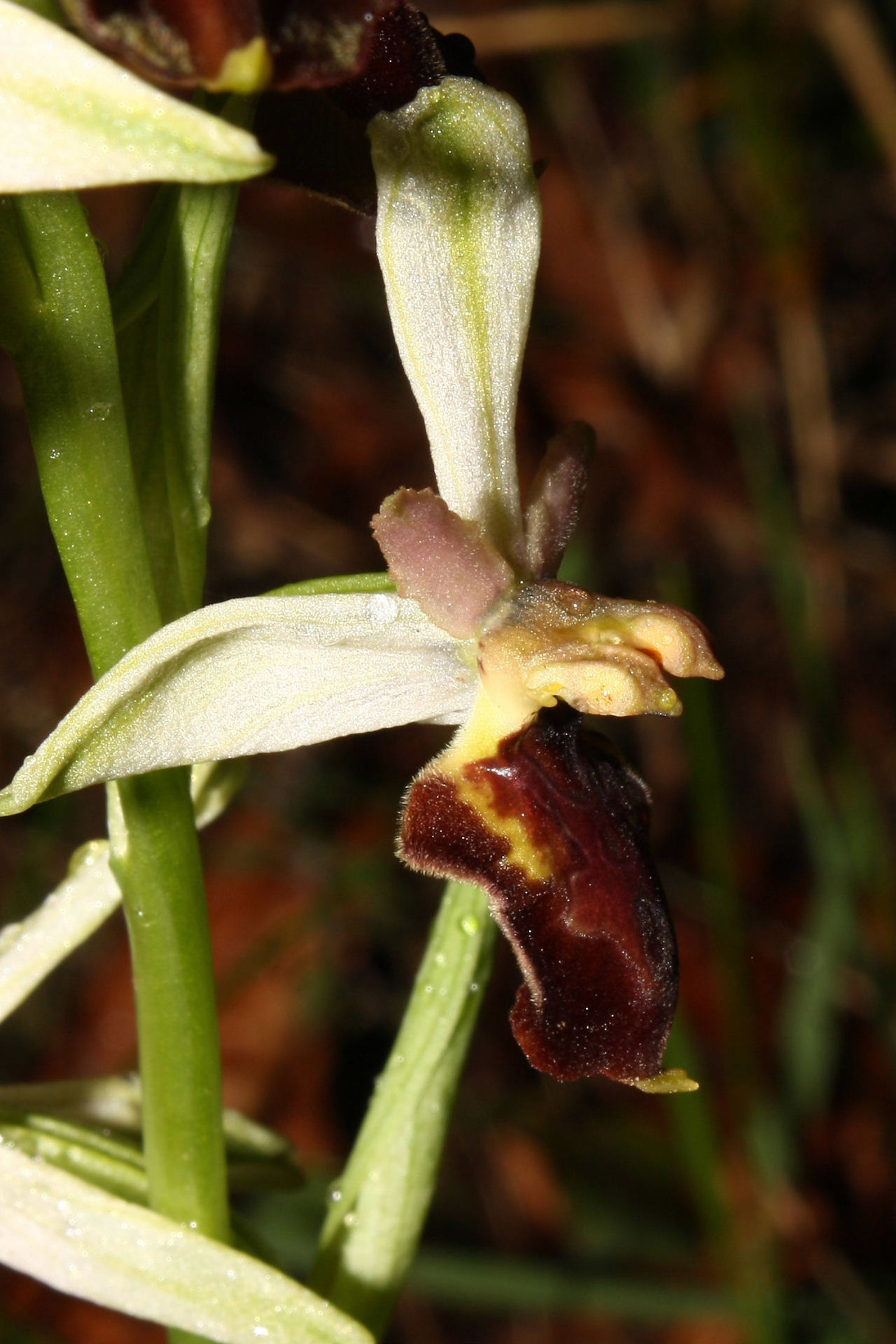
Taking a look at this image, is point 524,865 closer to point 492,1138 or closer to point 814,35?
point 492,1138

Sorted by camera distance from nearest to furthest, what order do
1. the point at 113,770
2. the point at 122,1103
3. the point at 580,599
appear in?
the point at 113,770 < the point at 580,599 < the point at 122,1103

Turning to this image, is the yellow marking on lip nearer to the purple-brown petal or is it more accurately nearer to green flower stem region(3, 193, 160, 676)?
the purple-brown petal

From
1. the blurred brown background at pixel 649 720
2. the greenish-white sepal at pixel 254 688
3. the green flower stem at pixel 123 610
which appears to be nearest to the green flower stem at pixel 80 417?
the green flower stem at pixel 123 610

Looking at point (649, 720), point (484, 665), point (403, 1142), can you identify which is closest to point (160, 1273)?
point (403, 1142)

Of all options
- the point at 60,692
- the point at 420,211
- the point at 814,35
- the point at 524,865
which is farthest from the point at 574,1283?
the point at 814,35

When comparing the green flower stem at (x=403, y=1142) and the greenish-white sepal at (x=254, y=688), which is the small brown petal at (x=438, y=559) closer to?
the greenish-white sepal at (x=254, y=688)

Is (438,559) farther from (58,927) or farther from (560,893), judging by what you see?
(58,927)
